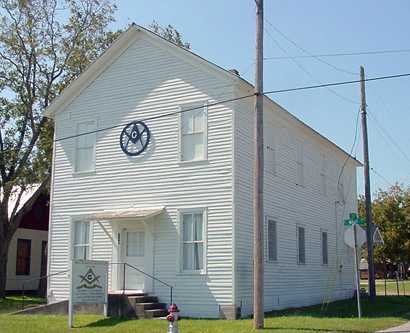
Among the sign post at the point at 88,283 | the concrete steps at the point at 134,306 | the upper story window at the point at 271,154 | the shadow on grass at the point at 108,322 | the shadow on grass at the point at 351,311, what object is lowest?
the shadow on grass at the point at 108,322

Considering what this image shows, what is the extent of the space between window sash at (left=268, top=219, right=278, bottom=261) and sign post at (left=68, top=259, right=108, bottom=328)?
568cm

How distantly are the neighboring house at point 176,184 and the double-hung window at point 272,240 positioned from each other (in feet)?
0.20

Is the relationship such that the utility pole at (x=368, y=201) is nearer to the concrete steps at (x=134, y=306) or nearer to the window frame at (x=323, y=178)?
the window frame at (x=323, y=178)

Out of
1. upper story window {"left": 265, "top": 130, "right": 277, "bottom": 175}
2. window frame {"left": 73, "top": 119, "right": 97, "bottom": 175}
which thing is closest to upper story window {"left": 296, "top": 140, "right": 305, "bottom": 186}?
upper story window {"left": 265, "top": 130, "right": 277, "bottom": 175}

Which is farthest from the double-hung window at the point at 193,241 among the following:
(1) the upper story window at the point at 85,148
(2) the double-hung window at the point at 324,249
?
(2) the double-hung window at the point at 324,249

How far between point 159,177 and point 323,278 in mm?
9699

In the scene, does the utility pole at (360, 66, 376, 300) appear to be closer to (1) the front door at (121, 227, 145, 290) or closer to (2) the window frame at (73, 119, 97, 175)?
(1) the front door at (121, 227, 145, 290)

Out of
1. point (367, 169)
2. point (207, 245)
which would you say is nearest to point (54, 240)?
point (207, 245)

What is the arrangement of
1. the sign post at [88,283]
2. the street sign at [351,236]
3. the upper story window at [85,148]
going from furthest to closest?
the upper story window at [85,148], the sign post at [88,283], the street sign at [351,236]

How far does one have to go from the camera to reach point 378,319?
60.5ft

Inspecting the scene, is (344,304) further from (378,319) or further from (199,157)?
(199,157)

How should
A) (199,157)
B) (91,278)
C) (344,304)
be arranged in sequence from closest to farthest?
(91,278) < (199,157) < (344,304)

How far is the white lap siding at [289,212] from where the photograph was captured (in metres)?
19.3

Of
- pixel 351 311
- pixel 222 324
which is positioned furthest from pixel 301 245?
pixel 222 324
